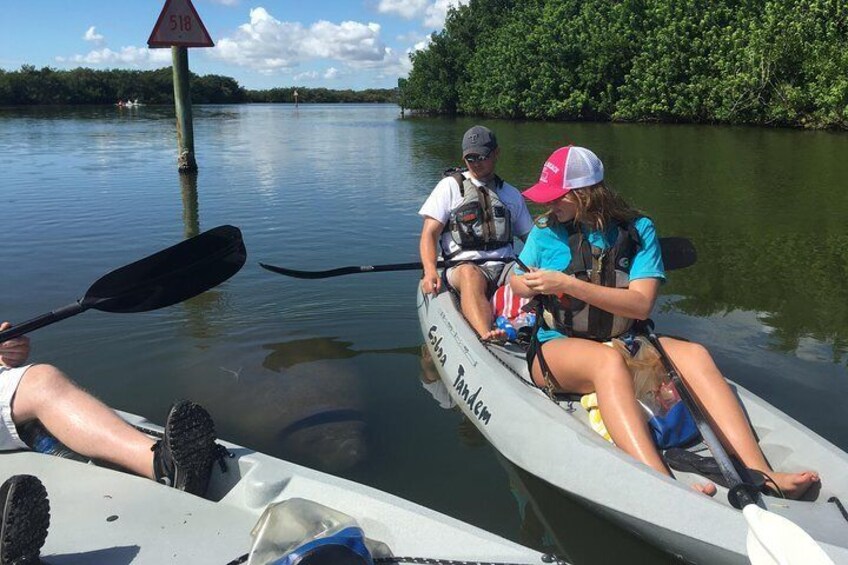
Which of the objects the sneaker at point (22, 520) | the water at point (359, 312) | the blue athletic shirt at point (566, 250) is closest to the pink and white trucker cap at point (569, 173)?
the blue athletic shirt at point (566, 250)

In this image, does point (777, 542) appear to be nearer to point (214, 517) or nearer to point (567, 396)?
point (214, 517)

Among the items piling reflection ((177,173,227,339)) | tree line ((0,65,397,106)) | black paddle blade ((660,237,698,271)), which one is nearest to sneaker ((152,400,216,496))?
black paddle blade ((660,237,698,271))

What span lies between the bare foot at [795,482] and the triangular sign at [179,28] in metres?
10.2

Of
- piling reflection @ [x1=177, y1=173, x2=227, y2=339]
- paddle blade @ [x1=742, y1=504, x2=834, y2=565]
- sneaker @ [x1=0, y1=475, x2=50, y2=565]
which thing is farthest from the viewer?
piling reflection @ [x1=177, y1=173, x2=227, y2=339]

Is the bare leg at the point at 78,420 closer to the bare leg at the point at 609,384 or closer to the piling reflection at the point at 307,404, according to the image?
the piling reflection at the point at 307,404

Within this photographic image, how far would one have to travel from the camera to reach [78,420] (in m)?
2.76

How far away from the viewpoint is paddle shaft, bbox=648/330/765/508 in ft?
7.99

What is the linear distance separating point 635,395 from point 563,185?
959 millimetres

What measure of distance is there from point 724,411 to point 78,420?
2.59 metres

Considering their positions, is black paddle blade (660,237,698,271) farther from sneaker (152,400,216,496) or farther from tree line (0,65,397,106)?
tree line (0,65,397,106)

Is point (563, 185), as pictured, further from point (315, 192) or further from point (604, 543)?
point (315, 192)

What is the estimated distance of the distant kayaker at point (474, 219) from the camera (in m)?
4.75

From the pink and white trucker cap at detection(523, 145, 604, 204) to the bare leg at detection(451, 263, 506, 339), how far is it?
1.13m

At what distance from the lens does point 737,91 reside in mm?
26016
